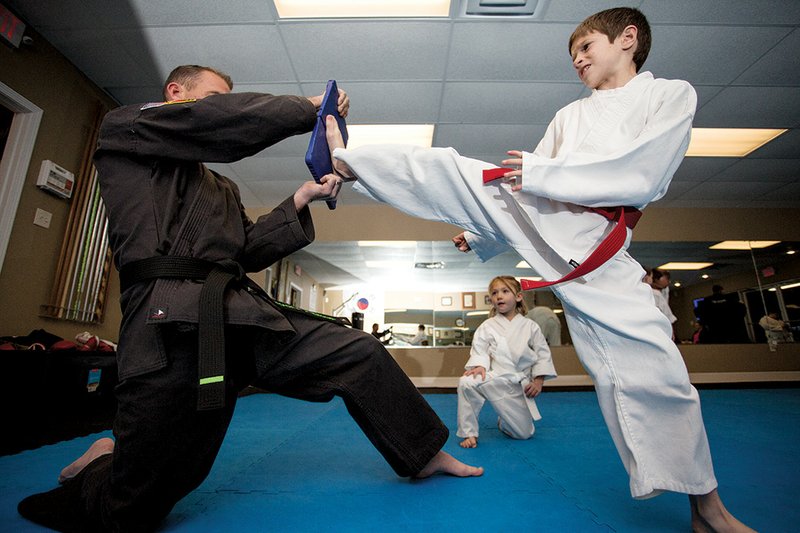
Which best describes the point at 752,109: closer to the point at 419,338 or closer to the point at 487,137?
the point at 487,137

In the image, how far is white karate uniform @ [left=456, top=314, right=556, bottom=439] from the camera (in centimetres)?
233

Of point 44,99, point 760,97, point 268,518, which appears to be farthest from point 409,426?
point 760,97

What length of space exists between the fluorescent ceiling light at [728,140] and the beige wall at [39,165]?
6175 millimetres

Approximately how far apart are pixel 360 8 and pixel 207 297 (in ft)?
9.10

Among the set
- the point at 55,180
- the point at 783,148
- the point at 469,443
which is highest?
the point at 783,148

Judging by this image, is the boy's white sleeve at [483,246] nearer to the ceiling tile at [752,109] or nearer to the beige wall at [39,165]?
the beige wall at [39,165]

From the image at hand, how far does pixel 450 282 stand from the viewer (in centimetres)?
752

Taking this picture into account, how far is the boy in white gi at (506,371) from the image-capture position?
2.33 m

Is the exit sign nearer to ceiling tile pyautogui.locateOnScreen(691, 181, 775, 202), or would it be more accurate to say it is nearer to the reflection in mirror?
the reflection in mirror

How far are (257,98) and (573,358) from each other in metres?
6.09

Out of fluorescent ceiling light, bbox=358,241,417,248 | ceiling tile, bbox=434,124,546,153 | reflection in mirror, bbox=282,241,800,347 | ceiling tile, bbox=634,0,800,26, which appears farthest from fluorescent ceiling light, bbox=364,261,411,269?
ceiling tile, bbox=634,0,800,26

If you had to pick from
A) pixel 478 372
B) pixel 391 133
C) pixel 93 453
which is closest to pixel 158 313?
pixel 93 453

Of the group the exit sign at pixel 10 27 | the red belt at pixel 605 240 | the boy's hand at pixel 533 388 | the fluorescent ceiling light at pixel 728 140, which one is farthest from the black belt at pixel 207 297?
the fluorescent ceiling light at pixel 728 140

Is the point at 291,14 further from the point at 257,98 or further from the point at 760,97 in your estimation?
the point at 760,97
